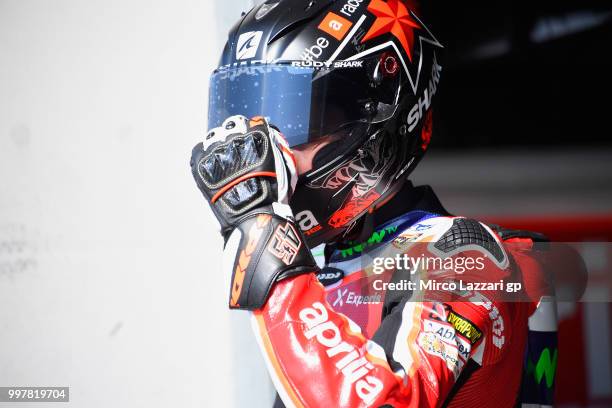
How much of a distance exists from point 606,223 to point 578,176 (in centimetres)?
34

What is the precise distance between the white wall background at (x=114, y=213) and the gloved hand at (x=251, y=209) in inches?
25.2

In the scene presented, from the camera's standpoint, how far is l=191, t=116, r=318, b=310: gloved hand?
2.85ft

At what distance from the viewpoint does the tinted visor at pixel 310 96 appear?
1114mm

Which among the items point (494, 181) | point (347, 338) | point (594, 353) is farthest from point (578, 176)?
point (347, 338)

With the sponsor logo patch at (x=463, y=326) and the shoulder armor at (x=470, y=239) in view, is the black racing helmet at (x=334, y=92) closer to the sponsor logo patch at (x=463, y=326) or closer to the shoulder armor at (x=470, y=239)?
the shoulder armor at (x=470, y=239)

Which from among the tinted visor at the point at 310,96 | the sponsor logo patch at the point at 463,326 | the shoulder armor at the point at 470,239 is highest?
the tinted visor at the point at 310,96

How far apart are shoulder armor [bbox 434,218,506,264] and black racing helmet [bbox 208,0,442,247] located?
172mm

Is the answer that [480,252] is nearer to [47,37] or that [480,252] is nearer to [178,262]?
[178,262]

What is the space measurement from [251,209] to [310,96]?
291 millimetres

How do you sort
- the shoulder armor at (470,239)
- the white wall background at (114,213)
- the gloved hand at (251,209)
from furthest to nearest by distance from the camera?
the white wall background at (114,213), the shoulder armor at (470,239), the gloved hand at (251,209)

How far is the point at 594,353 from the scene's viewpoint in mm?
2564

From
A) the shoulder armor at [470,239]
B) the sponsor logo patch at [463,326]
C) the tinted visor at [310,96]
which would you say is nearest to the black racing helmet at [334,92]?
the tinted visor at [310,96]

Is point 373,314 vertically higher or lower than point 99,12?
lower

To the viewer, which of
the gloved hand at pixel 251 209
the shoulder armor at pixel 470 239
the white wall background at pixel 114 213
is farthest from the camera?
the white wall background at pixel 114 213
